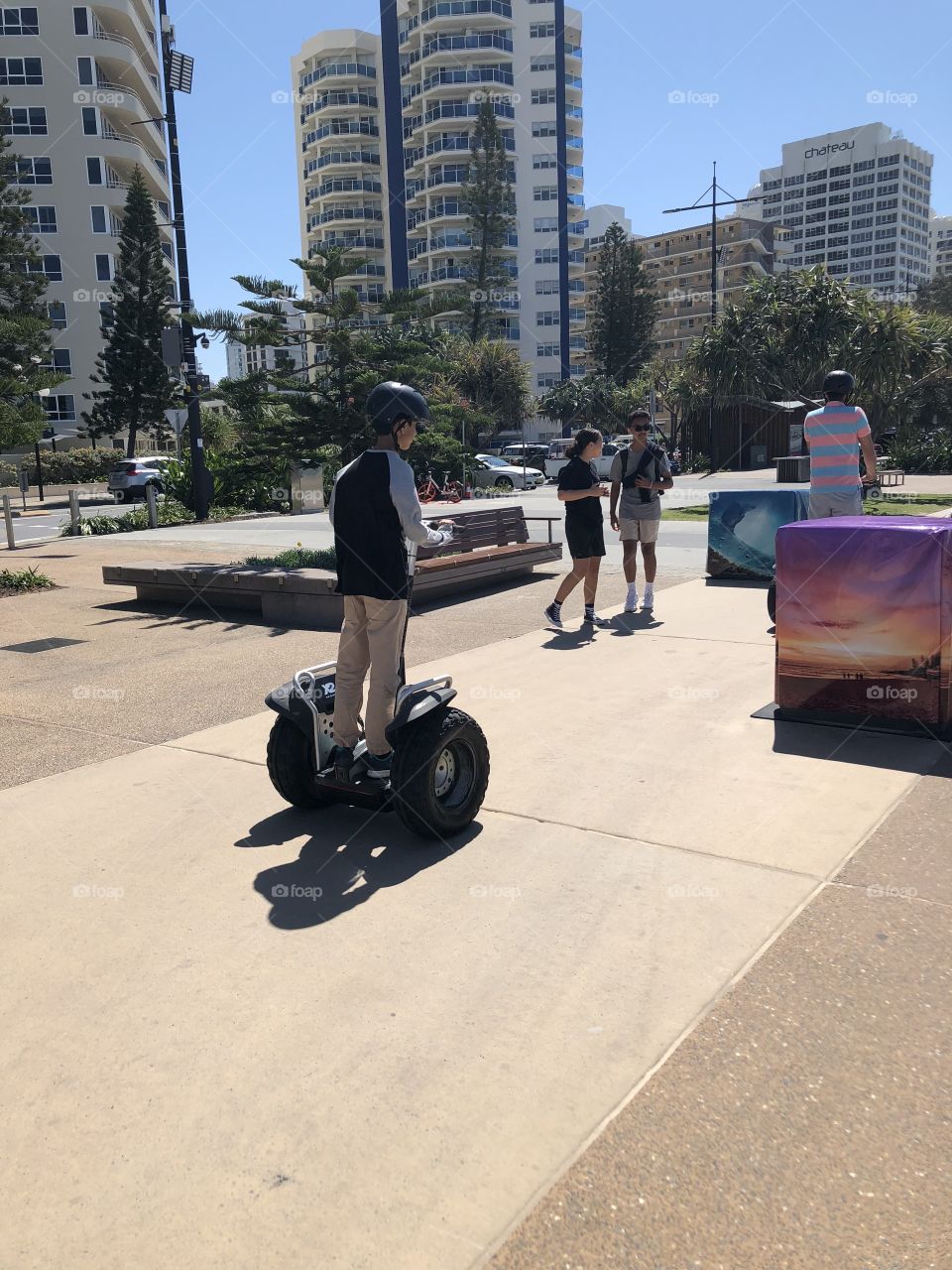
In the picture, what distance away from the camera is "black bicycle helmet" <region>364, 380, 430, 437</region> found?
4.21 m

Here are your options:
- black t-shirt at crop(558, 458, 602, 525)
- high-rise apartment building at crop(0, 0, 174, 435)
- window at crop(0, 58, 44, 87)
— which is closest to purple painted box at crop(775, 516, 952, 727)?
black t-shirt at crop(558, 458, 602, 525)

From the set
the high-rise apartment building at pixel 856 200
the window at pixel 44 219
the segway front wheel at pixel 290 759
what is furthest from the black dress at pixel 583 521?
the high-rise apartment building at pixel 856 200

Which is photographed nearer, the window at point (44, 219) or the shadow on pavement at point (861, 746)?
the shadow on pavement at point (861, 746)

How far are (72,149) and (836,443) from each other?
6010 centimetres

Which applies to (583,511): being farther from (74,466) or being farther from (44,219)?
(44,219)

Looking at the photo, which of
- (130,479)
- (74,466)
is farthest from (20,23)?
(130,479)

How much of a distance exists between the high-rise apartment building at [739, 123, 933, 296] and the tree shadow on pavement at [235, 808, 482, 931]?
188 metres

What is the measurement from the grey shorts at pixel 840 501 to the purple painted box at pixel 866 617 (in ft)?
4.66

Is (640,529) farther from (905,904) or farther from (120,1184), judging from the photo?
(120,1184)

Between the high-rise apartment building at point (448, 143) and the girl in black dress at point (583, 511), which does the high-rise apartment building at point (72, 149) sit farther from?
the girl in black dress at point (583, 511)

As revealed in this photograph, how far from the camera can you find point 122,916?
3.75m

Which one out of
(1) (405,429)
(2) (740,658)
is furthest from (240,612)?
(1) (405,429)

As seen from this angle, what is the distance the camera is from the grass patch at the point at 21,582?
41.4 ft

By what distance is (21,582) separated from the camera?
42.0 feet
